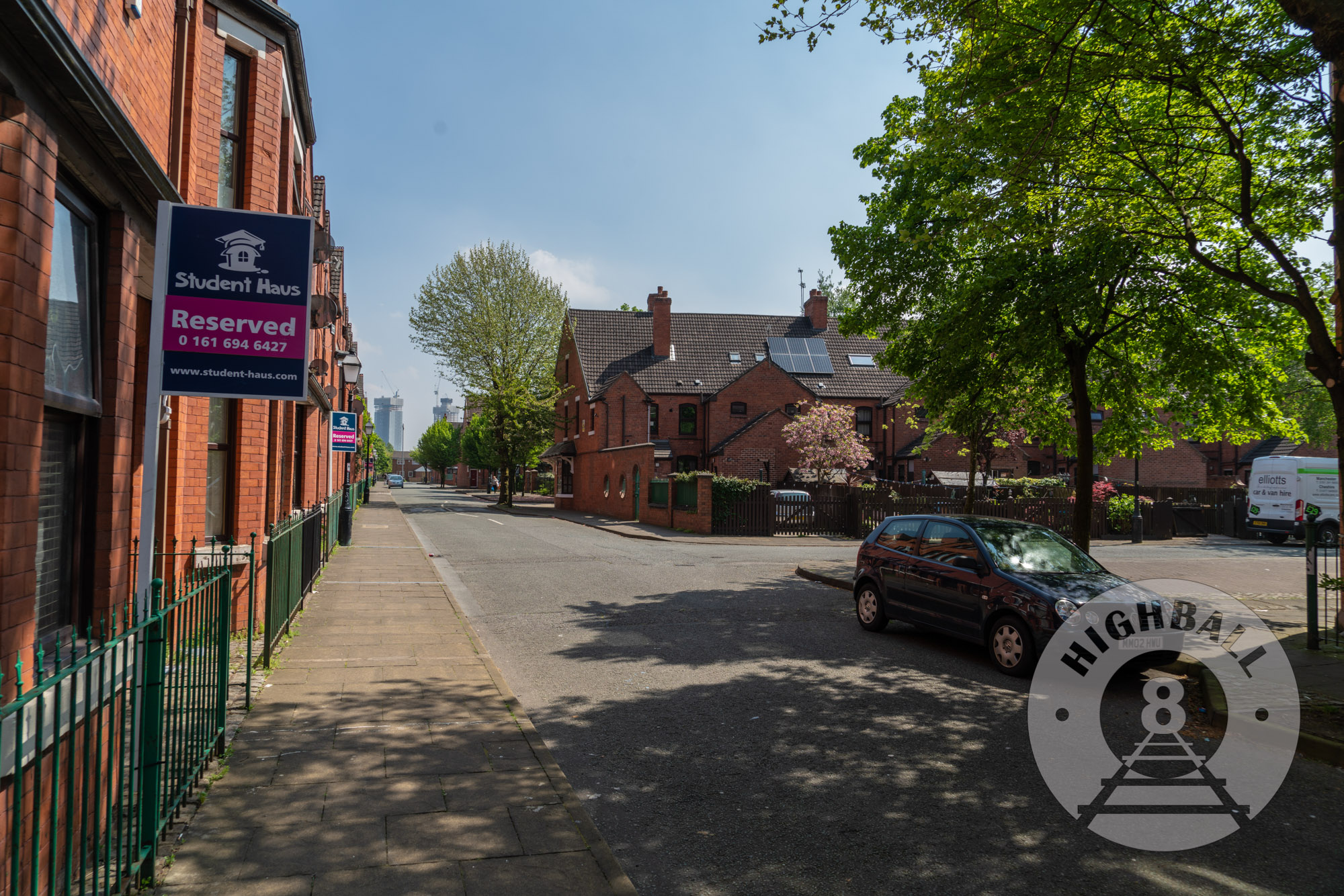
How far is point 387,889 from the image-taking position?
3.52 metres

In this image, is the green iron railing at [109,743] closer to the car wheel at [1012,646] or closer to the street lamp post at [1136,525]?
the car wheel at [1012,646]

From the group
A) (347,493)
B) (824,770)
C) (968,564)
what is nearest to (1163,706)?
(968,564)

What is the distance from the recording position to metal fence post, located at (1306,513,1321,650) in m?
8.59

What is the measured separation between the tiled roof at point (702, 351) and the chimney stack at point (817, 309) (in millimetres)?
386

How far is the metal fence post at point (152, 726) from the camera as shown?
136 inches

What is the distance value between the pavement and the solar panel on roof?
3620cm

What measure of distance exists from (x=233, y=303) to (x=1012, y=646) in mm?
7349

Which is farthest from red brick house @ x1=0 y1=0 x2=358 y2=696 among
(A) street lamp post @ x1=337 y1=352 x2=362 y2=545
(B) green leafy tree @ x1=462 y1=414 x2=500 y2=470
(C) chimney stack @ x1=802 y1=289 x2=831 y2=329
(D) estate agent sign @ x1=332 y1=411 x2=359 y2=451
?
(B) green leafy tree @ x1=462 y1=414 x2=500 y2=470

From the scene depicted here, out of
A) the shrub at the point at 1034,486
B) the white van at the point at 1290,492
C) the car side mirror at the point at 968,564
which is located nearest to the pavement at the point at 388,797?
the car side mirror at the point at 968,564

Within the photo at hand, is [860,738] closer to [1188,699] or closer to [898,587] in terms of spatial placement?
[1188,699]

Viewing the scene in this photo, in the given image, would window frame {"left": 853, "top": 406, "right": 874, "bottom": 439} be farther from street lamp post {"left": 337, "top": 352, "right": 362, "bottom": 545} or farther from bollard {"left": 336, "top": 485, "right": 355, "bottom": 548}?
bollard {"left": 336, "top": 485, "right": 355, "bottom": 548}

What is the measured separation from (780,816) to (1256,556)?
22955 millimetres

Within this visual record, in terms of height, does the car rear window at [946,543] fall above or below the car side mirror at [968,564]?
above

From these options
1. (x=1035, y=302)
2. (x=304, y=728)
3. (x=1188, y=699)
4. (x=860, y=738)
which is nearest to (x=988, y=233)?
(x=1035, y=302)
